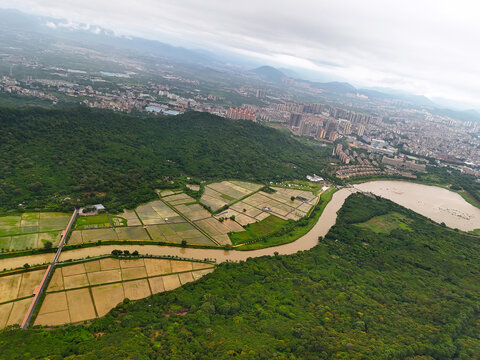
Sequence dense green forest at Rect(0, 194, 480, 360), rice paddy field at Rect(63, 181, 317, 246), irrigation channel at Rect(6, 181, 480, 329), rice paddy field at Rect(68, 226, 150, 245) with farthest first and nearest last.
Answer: rice paddy field at Rect(63, 181, 317, 246), rice paddy field at Rect(68, 226, 150, 245), irrigation channel at Rect(6, 181, 480, 329), dense green forest at Rect(0, 194, 480, 360)

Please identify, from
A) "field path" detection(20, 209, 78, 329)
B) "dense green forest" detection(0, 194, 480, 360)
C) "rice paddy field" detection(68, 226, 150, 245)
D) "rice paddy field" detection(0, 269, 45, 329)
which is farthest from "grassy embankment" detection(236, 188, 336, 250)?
"rice paddy field" detection(0, 269, 45, 329)

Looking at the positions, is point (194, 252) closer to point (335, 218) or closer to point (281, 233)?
point (281, 233)

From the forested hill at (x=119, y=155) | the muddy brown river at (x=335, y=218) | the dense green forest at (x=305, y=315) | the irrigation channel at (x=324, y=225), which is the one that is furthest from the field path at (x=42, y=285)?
the forested hill at (x=119, y=155)

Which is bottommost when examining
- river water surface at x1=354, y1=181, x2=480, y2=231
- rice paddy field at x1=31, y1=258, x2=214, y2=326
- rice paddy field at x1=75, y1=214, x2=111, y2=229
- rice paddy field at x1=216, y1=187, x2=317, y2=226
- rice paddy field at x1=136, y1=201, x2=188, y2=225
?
rice paddy field at x1=31, y1=258, x2=214, y2=326

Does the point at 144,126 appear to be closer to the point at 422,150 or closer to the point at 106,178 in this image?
the point at 106,178

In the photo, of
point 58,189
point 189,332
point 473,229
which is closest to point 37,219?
point 58,189

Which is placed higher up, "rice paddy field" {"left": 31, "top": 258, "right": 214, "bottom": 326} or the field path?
the field path

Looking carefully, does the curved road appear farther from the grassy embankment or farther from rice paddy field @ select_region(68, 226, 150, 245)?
rice paddy field @ select_region(68, 226, 150, 245)
